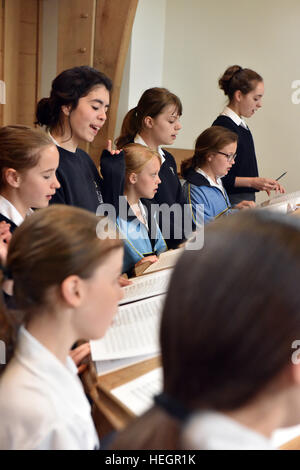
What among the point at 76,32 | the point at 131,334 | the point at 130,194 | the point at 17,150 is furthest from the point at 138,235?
the point at 76,32

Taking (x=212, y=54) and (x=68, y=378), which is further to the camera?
(x=212, y=54)

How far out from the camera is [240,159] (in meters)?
3.25

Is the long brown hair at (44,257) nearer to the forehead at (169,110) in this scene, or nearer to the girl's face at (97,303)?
the girl's face at (97,303)

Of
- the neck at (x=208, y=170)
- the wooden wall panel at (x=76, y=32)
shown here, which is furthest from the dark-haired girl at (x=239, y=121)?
the wooden wall panel at (x=76, y=32)

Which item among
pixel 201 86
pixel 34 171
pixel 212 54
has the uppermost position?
pixel 212 54

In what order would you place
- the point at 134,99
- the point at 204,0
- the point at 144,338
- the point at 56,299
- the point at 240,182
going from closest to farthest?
the point at 56,299 → the point at 144,338 → the point at 240,182 → the point at 134,99 → the point at 204,0

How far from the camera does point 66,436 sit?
86cm

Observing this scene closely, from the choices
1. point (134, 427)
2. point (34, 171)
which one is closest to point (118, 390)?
point (134, 427)

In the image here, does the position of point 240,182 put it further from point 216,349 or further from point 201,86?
point 216,349

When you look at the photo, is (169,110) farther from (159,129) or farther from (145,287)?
(145,287)

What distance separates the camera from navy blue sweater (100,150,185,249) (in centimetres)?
211

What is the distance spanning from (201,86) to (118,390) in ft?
12.8

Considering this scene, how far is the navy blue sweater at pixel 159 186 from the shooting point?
2111 mm

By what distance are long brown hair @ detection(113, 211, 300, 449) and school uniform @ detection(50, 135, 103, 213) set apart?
148cm
